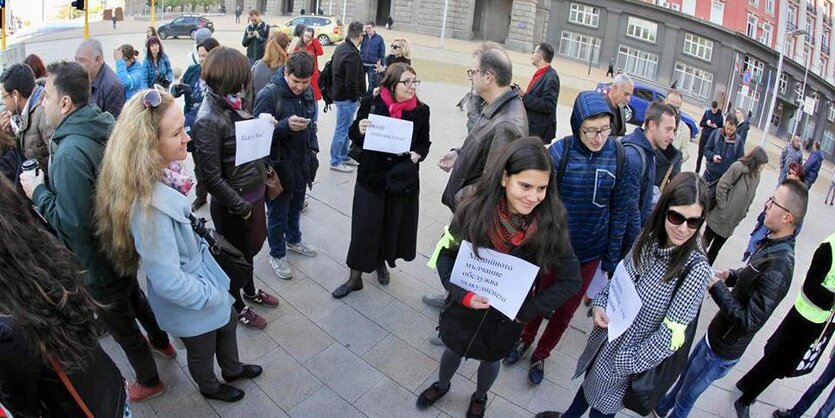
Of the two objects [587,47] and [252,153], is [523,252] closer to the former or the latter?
[252,153]

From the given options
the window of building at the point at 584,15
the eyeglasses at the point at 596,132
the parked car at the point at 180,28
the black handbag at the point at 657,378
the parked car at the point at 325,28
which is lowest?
the black handbag at the point at 657,378

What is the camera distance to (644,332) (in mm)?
2617

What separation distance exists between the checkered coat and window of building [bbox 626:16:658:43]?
38.9 m

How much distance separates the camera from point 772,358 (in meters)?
3.49

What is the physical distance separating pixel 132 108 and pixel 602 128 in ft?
8.94

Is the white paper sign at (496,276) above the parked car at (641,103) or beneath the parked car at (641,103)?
beneath

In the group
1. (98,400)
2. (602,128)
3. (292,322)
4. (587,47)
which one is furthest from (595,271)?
(587,47)

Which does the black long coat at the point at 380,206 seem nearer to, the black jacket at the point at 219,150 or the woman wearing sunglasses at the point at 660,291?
the black jacket at the point at 219,150

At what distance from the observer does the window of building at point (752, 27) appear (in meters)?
33.9

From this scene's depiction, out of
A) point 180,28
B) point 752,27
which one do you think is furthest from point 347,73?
point 752,27

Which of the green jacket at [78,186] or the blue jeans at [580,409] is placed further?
the blue jeans at [580,409]

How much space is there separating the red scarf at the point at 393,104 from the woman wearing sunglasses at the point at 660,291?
86.0 inches

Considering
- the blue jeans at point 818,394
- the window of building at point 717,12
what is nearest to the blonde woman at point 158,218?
the blue jeans at point 818,394

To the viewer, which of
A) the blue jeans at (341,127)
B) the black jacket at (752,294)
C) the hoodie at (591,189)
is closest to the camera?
the black jacket at (752,294)
